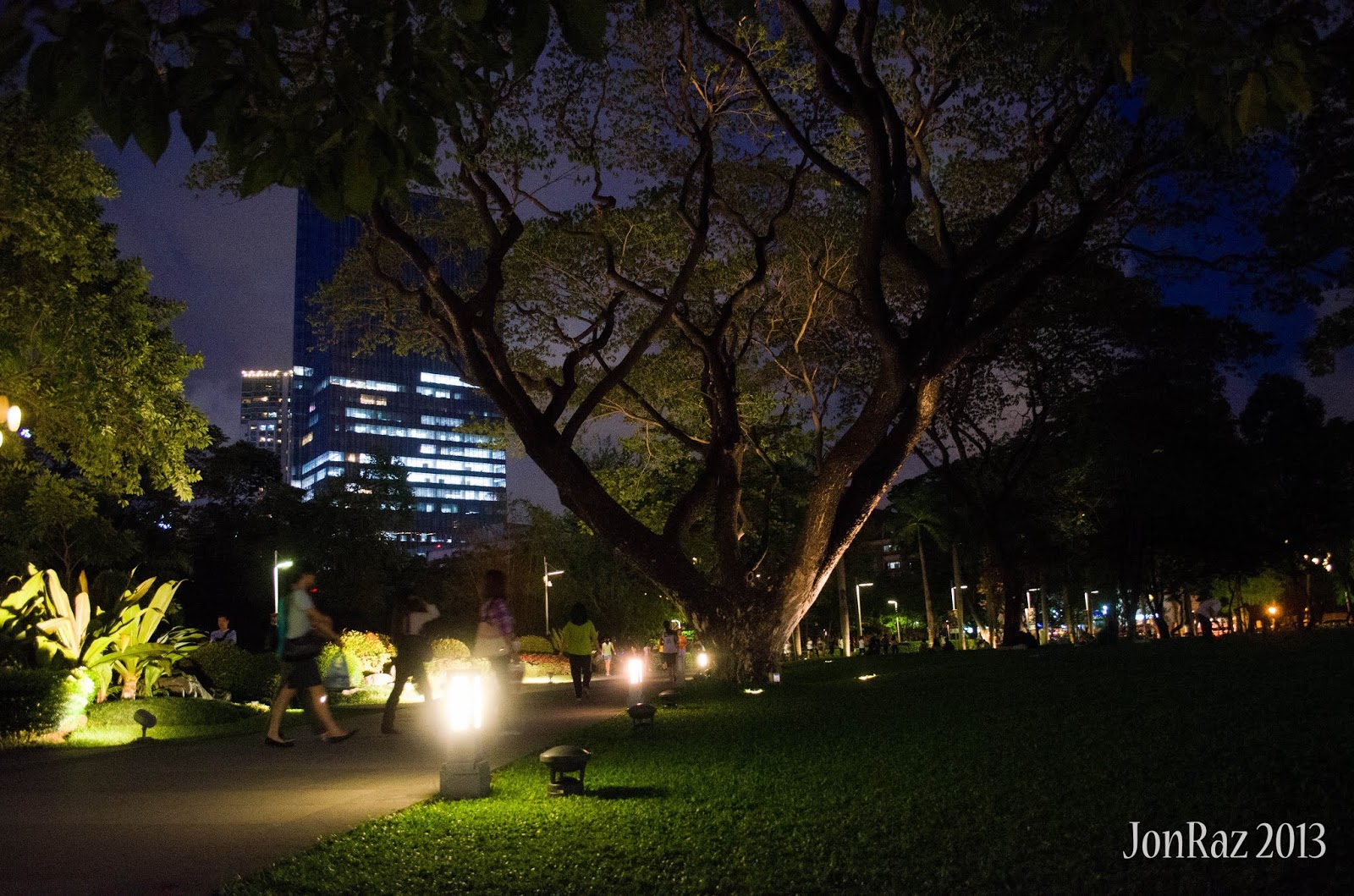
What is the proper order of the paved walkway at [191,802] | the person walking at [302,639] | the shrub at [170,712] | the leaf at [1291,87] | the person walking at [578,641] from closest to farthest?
1. the leaf at [1291,87]
2. the paved walkway at [191,802]
3. the person walking at [302,639]
4. the shrub at [170,712]
5. the person walking at [578,641]

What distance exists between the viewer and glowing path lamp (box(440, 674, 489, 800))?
7496mm

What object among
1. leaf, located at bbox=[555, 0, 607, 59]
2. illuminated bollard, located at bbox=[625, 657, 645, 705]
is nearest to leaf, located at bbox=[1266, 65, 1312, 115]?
leaf, located at bbox=[555, 0, 607, 59]

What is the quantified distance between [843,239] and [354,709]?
1384 centimetres

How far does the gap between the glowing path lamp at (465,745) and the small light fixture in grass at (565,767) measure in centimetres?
51

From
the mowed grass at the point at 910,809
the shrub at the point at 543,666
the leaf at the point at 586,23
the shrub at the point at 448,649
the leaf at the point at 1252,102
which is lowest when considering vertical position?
the shrub at the point at 543,666

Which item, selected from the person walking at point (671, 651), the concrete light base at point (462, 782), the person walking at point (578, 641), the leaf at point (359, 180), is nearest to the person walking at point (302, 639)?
the concrete light base at point (462, 782)

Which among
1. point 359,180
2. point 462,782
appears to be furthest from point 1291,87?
point 462,782

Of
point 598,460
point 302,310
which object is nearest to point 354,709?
point 598,460

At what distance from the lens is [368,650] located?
28.1 meters

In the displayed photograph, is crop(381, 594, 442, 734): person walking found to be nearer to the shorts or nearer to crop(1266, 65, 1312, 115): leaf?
the shorts

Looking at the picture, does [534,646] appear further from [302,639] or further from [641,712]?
[302,639]

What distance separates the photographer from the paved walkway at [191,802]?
17.7 ft

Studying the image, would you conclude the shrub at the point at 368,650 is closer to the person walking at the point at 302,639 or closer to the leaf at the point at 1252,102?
the person walking at the point at 302,639

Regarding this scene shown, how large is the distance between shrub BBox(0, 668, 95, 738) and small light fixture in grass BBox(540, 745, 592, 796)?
831 cm
